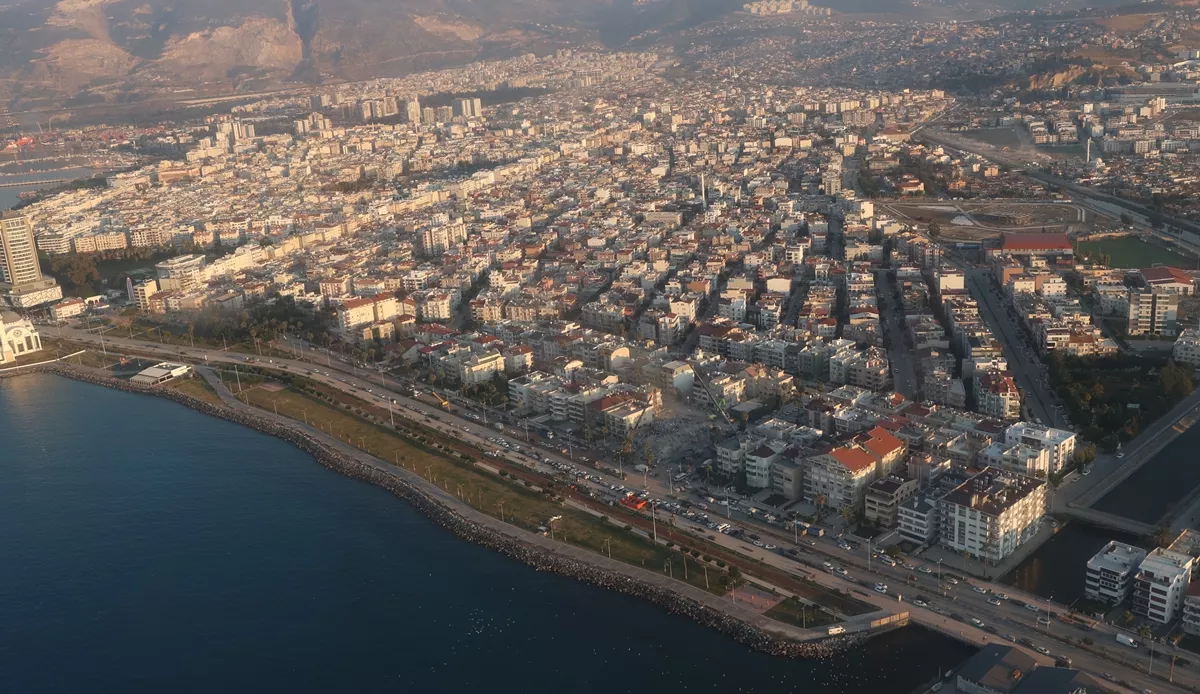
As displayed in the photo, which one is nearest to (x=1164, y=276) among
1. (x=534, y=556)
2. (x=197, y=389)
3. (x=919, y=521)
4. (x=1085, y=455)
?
(x=1085, y=455)

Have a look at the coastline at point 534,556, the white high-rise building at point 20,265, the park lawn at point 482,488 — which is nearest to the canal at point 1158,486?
the coastline at point 534,556

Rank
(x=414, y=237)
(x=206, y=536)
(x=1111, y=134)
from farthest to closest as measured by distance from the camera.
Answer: (x=1111, y=134)
(x=414, y=237)
(x=206, y=536)

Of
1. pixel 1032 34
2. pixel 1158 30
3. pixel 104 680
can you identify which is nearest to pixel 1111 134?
pixel 1158 30

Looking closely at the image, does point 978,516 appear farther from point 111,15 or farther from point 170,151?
point 111,15

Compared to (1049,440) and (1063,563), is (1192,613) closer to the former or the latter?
(1063,563)

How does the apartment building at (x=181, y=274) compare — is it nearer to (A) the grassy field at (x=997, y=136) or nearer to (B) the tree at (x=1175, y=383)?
(B) the tree at (x=1175, y=383)

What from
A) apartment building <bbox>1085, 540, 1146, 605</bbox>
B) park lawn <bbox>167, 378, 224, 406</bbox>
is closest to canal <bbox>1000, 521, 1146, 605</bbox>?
apartment building <bbox>1085, 540, 1146, 605</bbox>
